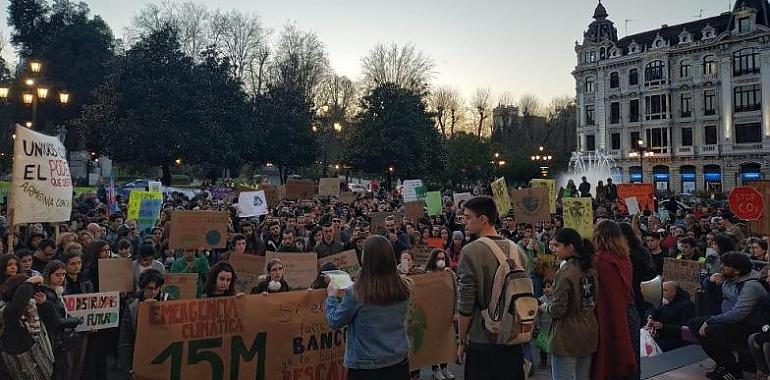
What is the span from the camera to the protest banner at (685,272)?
29.2ft

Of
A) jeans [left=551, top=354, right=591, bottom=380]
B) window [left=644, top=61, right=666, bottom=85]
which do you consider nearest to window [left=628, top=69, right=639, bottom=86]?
window [left=644, top=61, right=666, bottom=85]

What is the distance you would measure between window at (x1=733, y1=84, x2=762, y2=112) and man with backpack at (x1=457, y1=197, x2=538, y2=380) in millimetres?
61843

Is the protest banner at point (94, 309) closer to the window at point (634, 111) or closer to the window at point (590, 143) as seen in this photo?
the window at point (634, 111)

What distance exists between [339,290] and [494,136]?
8573cm

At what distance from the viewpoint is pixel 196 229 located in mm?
10391

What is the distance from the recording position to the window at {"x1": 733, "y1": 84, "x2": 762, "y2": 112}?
5591cm

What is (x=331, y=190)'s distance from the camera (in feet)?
74.4

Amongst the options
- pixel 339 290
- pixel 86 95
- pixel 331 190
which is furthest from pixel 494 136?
pixel 339 290

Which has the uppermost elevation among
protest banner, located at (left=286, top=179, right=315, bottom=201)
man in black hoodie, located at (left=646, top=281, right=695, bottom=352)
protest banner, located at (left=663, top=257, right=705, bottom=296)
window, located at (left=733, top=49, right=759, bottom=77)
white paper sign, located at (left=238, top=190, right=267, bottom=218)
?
window, located at (left=733, top=49, right=759, bottom=77)

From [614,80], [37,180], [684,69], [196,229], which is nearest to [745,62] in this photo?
[684,69]

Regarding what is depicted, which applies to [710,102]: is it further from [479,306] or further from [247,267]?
[479,306]

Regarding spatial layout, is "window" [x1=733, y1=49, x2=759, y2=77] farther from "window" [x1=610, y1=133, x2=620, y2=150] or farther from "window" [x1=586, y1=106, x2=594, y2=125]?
"window" [x1=586, y1=106, x2=594, y2=125]

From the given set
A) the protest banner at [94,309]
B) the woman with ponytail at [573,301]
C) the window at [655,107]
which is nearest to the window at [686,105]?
the window at [655,107]

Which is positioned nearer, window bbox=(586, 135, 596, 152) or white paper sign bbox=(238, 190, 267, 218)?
white paper sign bbox=(238, 190, 267, 218)
